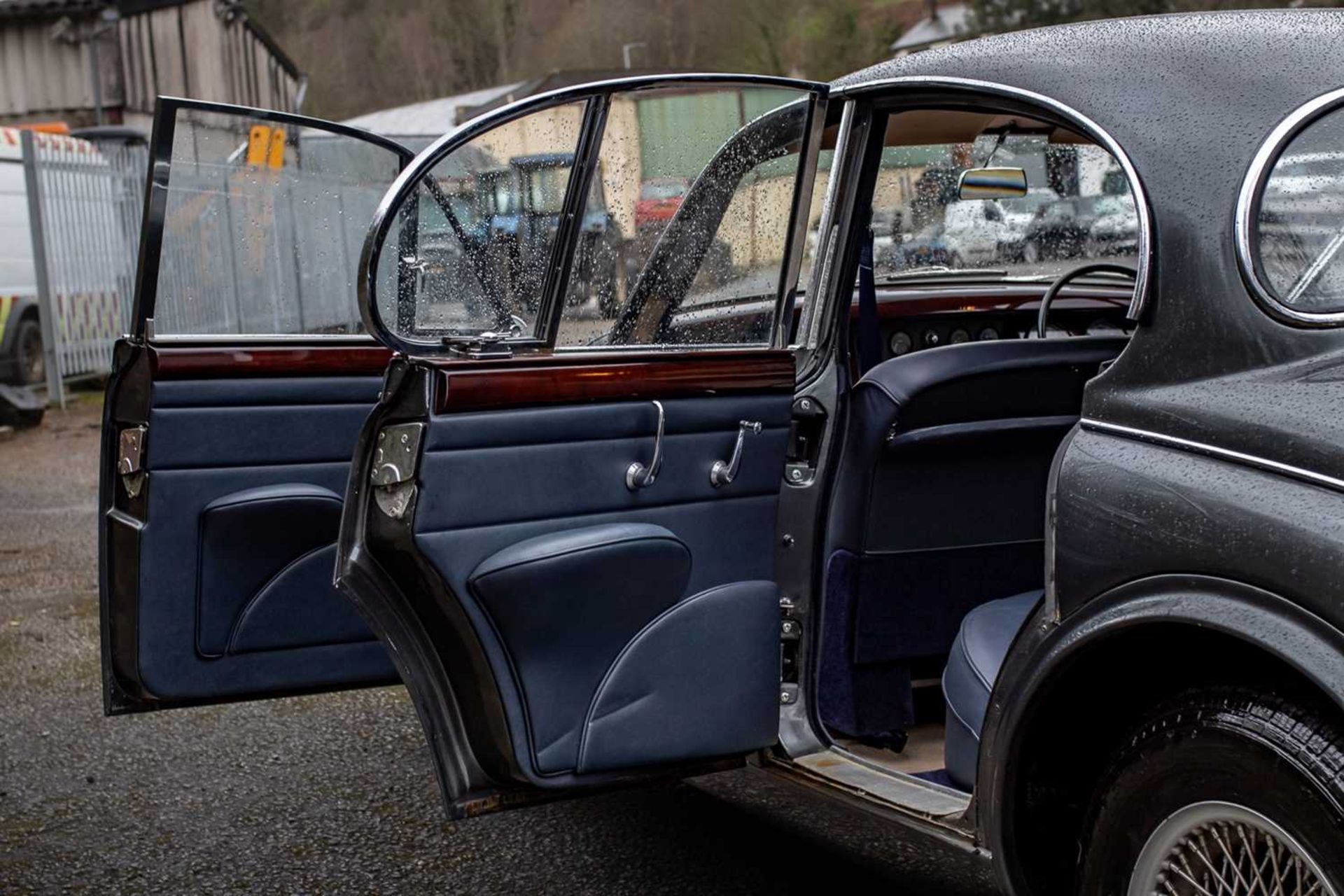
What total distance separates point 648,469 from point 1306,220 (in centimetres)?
126

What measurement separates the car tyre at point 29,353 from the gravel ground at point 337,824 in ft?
28.8

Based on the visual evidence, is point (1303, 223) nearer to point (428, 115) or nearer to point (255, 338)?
point (255, 338)

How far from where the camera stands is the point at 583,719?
2904mm

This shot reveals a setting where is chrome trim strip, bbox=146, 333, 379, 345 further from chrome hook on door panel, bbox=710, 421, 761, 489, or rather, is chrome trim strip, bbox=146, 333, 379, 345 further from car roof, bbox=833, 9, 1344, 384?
car roof, bbox=833, 9, 1344, 384

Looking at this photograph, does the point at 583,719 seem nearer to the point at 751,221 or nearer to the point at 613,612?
the point at 613,612

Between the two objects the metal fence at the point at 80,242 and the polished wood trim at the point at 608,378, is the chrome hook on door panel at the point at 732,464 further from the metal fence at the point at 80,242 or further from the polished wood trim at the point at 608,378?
the metal fence at the point at 80,242

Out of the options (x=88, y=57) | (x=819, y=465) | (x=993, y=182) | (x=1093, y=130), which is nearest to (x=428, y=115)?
(x=88, y=57)

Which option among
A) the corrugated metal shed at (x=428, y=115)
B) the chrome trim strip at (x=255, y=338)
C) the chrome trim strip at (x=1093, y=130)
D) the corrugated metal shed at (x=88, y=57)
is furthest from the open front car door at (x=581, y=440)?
the corrugated metal shed at (x=428, y=115)

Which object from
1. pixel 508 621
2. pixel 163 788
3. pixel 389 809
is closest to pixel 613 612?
pixel 508 621

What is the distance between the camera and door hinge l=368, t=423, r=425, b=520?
2.79 metres

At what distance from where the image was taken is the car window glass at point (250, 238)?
3.69 m

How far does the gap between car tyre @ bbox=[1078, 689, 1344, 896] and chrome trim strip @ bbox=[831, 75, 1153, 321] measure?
2.10 ft

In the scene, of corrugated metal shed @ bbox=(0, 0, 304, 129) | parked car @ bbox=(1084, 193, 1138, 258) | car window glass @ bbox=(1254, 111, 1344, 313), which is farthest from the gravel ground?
corrugated metal shed @ bbox=(0, 0, 304, 129)

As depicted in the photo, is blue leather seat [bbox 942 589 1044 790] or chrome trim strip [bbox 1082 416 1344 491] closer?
chrome trim strip [bbox 1082 416 1344 491]
